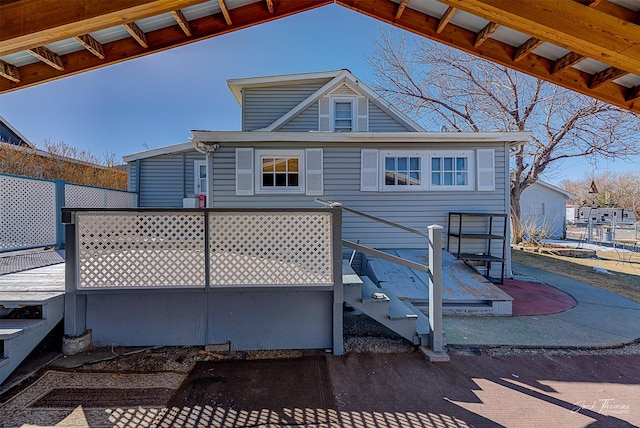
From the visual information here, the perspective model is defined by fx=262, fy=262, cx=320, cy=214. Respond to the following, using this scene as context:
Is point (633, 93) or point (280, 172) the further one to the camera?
point (280, 172)

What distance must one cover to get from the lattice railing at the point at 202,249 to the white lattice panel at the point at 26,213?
294cm

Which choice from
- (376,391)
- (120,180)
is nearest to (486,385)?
(376,391)

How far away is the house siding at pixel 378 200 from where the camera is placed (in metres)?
6.04

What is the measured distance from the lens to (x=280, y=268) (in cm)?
304

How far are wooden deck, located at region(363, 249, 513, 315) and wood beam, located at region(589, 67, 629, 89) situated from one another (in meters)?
2.99

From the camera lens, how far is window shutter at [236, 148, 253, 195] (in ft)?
19.5

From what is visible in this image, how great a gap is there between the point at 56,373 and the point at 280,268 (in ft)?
7.64

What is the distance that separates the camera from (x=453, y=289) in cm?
431

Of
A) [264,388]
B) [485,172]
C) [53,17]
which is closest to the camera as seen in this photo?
[53,17]

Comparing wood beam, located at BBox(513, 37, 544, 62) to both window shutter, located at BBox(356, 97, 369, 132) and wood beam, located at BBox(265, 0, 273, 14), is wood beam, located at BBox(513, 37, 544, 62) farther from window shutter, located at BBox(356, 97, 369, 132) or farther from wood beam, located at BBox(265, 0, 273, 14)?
Result: window shutter, located at BBox(356, 97, 369, 132)

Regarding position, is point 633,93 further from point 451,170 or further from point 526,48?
point 451,170

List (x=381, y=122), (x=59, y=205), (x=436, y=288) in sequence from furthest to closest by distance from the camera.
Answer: (x=381, y=122)
(x=59, y=205)
(x=436, y=288)

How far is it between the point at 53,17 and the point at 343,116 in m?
6.55

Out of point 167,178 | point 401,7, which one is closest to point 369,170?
point 401,7
